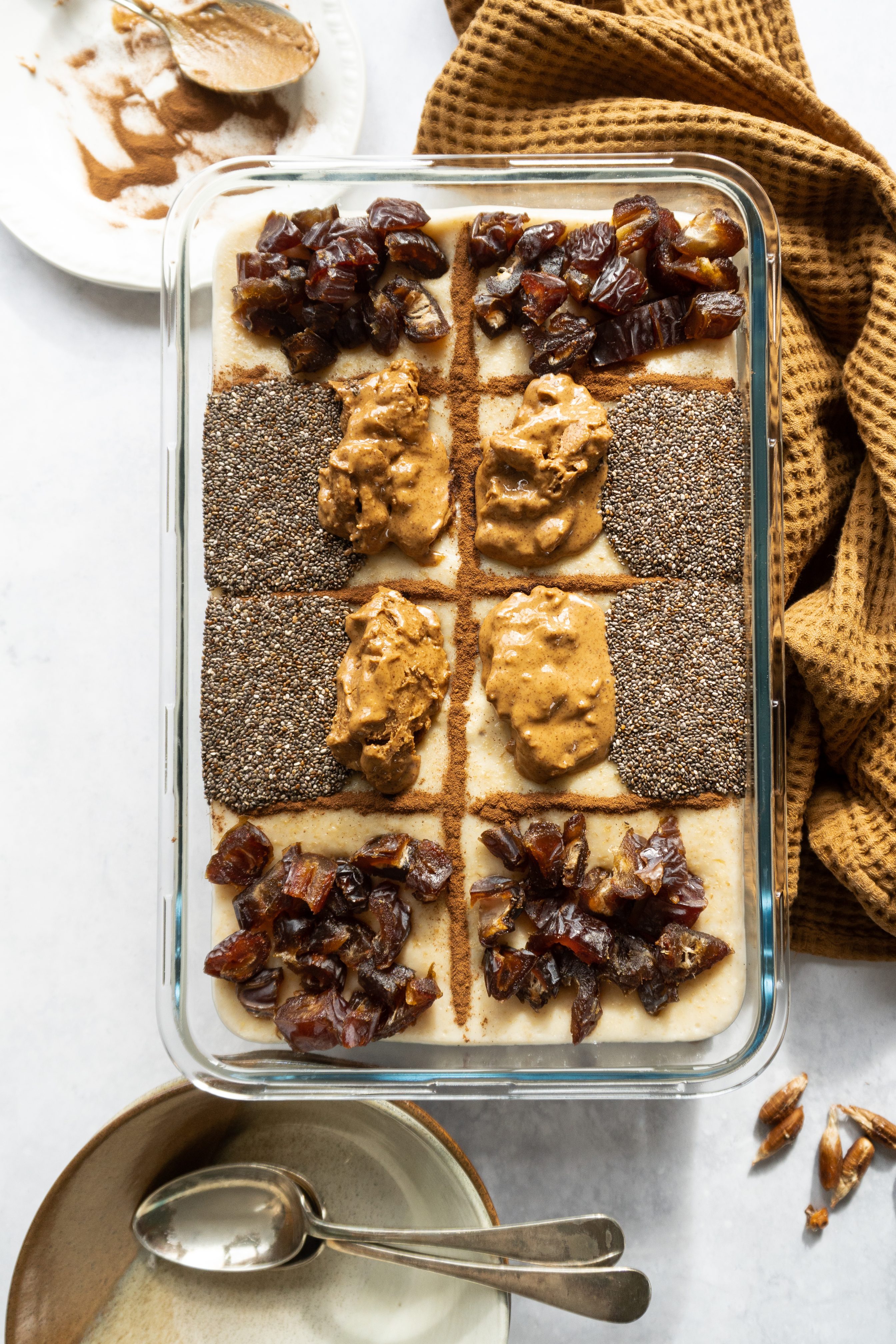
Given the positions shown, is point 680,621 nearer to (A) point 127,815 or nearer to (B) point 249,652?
(B) point 249,652

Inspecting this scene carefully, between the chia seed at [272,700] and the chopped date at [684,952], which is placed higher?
the chia seed at [272,700]

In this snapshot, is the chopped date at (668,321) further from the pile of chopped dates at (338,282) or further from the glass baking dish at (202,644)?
the pile of chopped dates at (338,282)

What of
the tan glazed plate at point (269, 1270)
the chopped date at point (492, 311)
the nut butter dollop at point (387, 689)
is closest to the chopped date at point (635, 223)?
the chopped date at point (492, 311)

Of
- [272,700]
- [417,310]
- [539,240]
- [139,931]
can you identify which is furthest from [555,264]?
[139,931]

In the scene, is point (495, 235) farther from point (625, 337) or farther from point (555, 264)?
point (625, 337)

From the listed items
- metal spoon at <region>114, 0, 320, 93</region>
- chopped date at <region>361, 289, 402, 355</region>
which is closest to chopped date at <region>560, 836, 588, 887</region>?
chopped date at <region>361, 289, 402, 355</region>

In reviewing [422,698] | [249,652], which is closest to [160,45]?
[249,652]

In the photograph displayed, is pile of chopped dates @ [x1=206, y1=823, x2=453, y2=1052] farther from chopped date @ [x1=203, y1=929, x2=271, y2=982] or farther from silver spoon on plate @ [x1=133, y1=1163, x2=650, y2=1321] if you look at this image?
silver spoon on plate @ [x1=133, y1=1163, x2=650, y2=1321]
